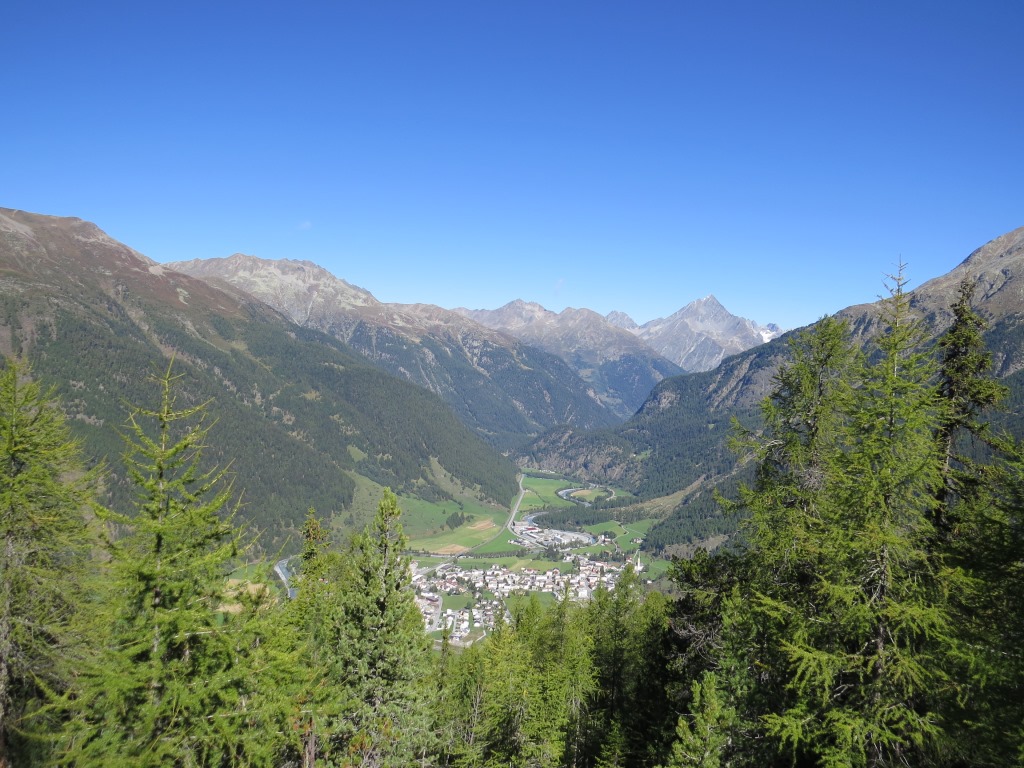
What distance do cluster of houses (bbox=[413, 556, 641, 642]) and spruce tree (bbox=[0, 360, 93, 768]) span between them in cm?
9405

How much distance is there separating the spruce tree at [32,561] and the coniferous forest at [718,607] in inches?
2.5

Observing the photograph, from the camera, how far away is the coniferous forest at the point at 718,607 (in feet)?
34.6

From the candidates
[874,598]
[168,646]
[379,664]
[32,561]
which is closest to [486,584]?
[379,664]

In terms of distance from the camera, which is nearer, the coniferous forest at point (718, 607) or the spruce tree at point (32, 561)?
the coniferous forest at point (718, 607)

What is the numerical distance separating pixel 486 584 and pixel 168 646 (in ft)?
457

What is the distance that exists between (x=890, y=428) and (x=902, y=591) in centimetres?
357

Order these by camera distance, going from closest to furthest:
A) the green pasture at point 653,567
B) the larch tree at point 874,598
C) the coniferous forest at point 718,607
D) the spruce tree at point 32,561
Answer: the coniferous forest at point 718,607
the larch tree at point 874,598
the spruce tree at point 32,561
the green pasture at point 653,567

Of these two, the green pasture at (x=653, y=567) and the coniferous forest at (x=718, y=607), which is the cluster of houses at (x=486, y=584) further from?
the coniferous forest at (x=718, y=607)

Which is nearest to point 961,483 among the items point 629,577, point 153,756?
point 153,756

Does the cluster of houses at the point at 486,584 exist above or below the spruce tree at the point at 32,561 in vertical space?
below

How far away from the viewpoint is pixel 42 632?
1472 cm

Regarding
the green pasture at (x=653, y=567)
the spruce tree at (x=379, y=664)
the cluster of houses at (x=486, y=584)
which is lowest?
the green pasture at (x=653, y=567)

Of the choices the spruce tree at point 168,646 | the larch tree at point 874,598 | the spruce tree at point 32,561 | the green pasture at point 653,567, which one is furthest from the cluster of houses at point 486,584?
the spruce tree at point 168,646

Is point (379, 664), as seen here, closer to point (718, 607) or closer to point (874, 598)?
point (718, 607)
